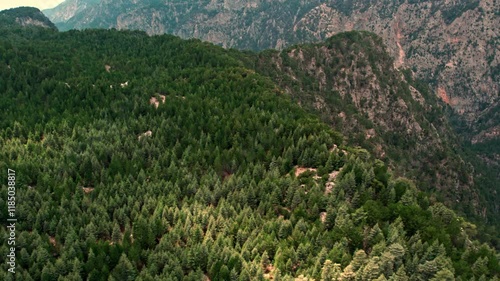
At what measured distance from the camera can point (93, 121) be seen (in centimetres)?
16938

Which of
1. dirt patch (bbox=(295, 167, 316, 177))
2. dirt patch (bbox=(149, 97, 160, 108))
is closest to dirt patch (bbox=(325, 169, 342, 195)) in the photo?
dirt patch (bbox=(295, 167, 316, 177))

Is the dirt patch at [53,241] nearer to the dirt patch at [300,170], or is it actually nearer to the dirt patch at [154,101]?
the dirt patch at [300,170]

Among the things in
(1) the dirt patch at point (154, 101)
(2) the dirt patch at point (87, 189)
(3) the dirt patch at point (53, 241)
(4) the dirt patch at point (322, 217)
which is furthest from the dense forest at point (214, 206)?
(1) the dirt patch at point (154, 101)

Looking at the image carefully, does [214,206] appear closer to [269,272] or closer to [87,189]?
[269,272]

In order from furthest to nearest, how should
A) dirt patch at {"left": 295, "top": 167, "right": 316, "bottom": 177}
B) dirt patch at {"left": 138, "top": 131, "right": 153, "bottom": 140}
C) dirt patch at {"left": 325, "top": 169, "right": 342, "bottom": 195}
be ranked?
dirt patch at {"left": 138, "top": 131, "right": 153, "bottom": 140} → dirt patch at {"left": 295, "top": 167, "right": 316, "bottom": 177} → dirt patch at {"left": 325, "top": 169, "right": 342, "bottom": 195}

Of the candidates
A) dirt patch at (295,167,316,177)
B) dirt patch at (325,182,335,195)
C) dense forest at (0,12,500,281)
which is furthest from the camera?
dirt patch at (295,167,316,177)

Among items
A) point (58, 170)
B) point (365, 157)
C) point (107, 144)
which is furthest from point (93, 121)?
point (365, 157)

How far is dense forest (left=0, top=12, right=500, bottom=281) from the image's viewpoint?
9575cm

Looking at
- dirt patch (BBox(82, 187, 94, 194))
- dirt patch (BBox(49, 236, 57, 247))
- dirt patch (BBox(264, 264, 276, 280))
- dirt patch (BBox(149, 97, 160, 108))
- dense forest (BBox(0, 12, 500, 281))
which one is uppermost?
dirt patch (BBox(149, 97, 160, 108))

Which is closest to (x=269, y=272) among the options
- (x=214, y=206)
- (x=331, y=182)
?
(x=214, y=206)

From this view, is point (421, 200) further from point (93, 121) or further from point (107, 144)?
point (93, 121)

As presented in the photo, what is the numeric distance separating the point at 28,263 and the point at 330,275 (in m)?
60.0

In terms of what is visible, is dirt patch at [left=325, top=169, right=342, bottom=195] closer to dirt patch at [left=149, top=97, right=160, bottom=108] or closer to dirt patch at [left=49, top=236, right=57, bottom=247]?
dirt patch at [left=49, top=236, right=57, bottom=247]

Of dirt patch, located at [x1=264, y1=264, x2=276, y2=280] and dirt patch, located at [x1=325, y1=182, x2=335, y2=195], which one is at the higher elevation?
dirt patch, located at [x1=325, y1=182, x2=335, y2=195]
